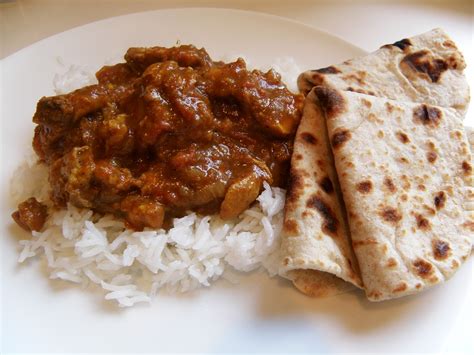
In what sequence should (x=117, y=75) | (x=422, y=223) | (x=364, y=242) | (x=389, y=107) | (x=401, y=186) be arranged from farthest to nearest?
(x=117, y=75) → (x=389, y=107) → (x=401, y=186) → (x=422, y=223) → (x=364, y=242)

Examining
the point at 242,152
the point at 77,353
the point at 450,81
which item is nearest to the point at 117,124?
the point at 242,152

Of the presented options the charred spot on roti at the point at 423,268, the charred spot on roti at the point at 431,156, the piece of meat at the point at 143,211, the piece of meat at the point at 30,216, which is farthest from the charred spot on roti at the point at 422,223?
the piece of meat at the point at 30,216

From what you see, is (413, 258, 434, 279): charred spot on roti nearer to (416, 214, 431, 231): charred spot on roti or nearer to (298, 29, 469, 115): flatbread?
(416, 214, 431, 231): charred spot on roti

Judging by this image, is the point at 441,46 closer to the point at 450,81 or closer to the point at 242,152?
the point at 450,81

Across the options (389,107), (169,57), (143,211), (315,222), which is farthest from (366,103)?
(143,211)

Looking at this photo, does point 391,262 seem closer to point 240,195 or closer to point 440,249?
point 440,249

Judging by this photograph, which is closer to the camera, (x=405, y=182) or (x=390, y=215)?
(x=390, y=215)
